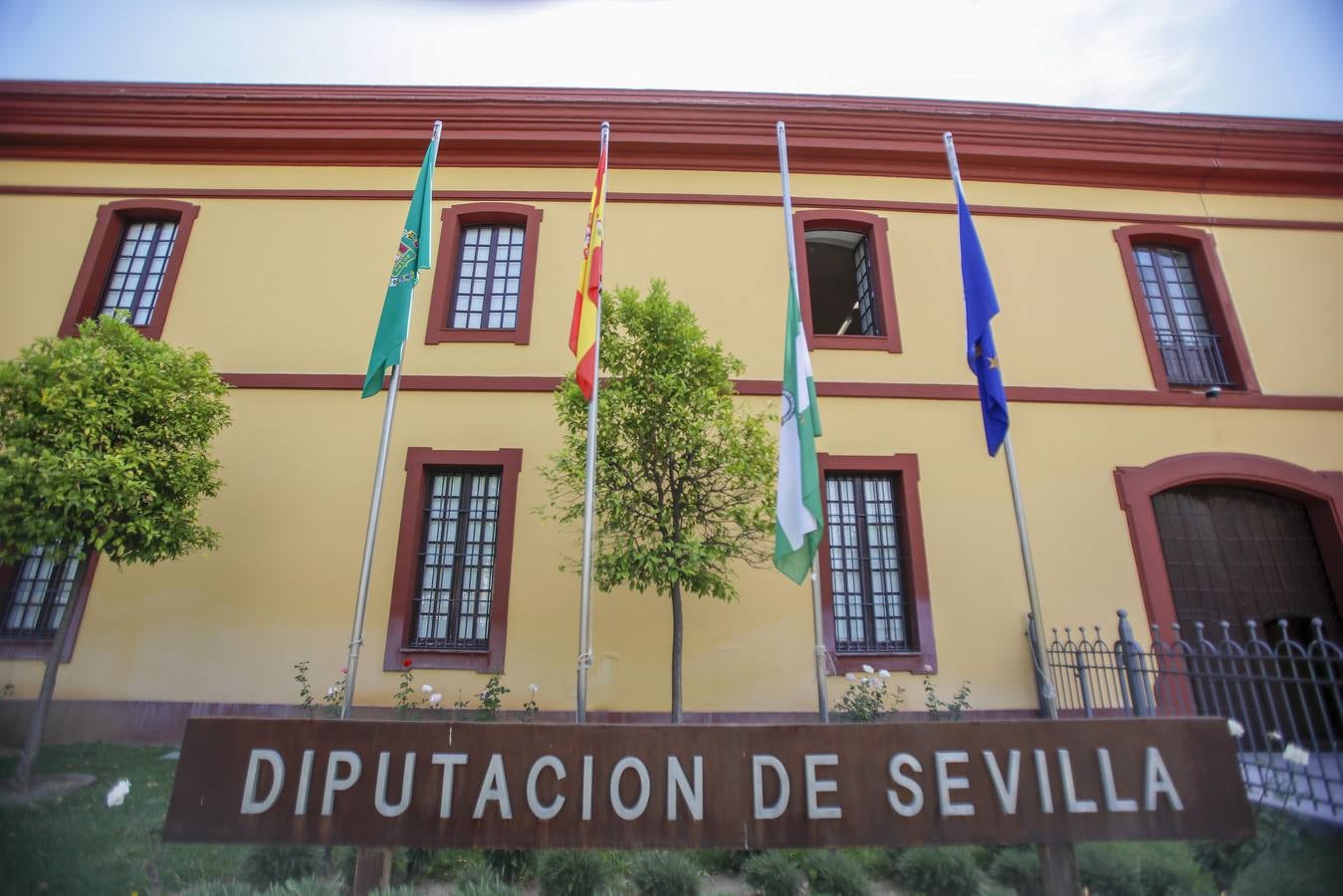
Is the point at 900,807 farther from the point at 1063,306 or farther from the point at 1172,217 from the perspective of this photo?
the point at 1172,217

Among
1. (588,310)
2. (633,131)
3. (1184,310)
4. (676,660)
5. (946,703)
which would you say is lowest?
(946,703)

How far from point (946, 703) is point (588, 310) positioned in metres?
6.03

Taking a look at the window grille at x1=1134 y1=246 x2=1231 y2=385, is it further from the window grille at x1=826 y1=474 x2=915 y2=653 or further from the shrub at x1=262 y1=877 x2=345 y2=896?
the shrub at x1=262 y1=877 x2=345 y2=896

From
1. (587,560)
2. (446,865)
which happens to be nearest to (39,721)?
(446,865)

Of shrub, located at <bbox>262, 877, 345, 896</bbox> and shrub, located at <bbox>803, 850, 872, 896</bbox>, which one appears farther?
Result: shrub, located at <bbox>803, 850, 872, 896</bbox>

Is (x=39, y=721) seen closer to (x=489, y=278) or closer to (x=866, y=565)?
(x=489, y=278)

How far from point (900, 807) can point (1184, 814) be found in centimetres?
140

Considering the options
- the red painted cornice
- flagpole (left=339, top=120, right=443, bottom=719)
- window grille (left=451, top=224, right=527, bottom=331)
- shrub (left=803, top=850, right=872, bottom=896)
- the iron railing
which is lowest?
shrub (left=803, top=850, right=872, bottom=896)

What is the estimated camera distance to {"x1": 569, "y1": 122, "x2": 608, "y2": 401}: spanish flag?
5.82 meters

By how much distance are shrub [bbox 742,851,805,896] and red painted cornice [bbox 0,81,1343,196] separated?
345 inches

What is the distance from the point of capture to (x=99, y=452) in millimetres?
6055

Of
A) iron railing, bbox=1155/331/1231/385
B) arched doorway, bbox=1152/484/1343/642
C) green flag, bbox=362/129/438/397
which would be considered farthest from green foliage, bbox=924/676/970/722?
green flag, bbox=362/129/438/397

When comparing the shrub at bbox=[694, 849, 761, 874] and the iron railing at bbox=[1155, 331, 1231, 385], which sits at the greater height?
the iron railing at bbox=[1155, 331, 1231, 385]

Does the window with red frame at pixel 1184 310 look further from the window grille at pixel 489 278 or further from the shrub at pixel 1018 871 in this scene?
the window grille at pixel 489 278
